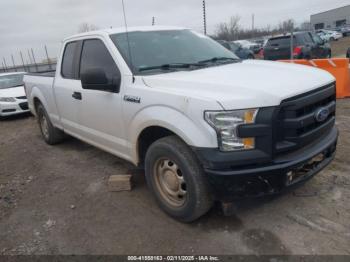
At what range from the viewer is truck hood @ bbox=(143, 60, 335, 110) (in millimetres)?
2736

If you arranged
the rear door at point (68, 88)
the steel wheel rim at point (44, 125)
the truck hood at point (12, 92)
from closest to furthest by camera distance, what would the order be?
the rear door at point (68, 88)
the steel wheel rim at point (44, 125)
the truck hood at point (12, 92)

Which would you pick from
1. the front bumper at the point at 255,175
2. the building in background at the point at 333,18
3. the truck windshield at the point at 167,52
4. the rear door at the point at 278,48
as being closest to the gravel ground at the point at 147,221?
the front bumper at the point at 255,175

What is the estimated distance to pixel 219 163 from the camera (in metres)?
2.77

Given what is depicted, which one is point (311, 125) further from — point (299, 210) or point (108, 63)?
point (108, 63)

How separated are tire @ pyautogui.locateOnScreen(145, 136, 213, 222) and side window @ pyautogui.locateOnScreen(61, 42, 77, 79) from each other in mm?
2244

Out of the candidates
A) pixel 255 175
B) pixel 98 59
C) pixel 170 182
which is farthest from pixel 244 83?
pixel 98 59

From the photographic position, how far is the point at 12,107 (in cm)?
1012

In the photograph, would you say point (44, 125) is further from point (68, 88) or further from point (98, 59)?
point (98, 59)

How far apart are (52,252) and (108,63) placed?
216cm

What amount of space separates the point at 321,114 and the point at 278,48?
12473mm

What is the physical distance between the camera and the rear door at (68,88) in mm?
4805

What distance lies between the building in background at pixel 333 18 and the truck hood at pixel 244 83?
80.0 metres

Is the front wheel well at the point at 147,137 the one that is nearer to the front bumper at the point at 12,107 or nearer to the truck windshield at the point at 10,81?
the front bumper at the point at 12,107

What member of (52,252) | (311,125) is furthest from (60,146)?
(311,125)
